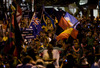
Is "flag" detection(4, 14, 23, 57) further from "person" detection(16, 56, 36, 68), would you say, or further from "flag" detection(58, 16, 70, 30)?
"flag" detection(58, 16, 70, 30)

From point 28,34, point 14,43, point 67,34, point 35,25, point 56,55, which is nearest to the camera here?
point 14,43

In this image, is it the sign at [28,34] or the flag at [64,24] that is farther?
the flag at [64,24]


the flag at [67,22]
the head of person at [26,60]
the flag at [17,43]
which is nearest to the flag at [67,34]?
the flag at [67,22]

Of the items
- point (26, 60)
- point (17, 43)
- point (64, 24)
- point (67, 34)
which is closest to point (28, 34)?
point (67, 34)

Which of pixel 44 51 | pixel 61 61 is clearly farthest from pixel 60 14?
pixel 44 51

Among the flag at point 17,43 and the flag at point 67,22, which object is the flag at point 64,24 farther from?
the flag at point 17,43

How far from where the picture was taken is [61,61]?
10242 millimetres

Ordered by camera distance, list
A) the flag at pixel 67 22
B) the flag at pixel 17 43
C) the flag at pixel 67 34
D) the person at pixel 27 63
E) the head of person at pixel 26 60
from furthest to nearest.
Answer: the flag at pixel 67 22 → the flag at pixel 67 34 → the flag at pixel 17 43 → the head of person at pixel 26 60 → the person at pixel 27 63

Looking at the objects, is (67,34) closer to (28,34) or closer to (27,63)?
(28,34)

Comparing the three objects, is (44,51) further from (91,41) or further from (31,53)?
(91,41)

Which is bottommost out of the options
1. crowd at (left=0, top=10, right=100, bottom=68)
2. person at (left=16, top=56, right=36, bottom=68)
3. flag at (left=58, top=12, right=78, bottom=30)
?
crowd at (left=0, top=10, right=100, bottom=68)

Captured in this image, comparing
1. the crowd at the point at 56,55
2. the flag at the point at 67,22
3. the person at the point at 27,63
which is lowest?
the crowd at the point at 56,55

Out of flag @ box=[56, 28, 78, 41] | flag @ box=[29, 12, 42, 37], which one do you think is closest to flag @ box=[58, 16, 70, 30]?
flag @ box=[56, 28, 78, 41]

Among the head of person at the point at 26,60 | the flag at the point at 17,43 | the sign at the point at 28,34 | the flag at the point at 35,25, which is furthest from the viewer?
the flag at the point at 35,25
